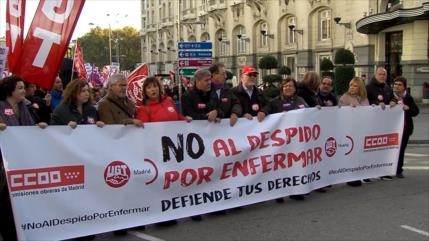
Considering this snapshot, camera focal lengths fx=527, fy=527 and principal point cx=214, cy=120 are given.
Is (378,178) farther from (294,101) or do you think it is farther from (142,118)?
(142,118)

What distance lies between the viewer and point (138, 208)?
18.9 ft

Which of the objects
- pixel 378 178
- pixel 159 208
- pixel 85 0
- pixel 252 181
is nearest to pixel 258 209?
pixel 252 181

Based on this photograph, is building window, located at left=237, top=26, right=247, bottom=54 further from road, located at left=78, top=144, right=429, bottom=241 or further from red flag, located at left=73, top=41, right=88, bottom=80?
road, located at left=78, top=144, right=429, bottom=241

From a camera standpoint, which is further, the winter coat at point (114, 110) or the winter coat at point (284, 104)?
the winter coat at point (284, 104)

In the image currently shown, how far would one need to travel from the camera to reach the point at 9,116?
5.32 meters

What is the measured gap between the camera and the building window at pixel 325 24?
152 feet

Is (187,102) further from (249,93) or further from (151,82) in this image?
(249,93)

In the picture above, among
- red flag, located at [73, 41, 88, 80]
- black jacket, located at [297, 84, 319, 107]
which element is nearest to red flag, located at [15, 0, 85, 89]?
black jacket, located at [297, 84, 319, 107]

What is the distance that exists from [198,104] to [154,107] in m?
0.81

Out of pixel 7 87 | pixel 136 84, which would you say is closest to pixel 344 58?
pixel 136 84

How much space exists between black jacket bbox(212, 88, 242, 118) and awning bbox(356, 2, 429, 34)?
25.7 m

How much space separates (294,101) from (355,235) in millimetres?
2411

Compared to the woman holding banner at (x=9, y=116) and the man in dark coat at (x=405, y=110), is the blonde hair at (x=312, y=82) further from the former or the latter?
the woman holding banner at (x=9, y=116)

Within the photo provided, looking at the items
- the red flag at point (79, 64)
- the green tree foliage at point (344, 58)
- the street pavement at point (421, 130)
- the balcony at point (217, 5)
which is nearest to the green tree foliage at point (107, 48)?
the balcony at point (217, 5)
